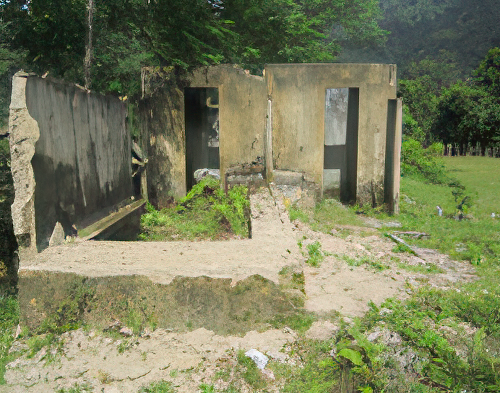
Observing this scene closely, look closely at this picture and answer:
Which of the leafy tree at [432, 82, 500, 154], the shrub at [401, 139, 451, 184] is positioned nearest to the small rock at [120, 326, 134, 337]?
the shrub at [401, 139, 451, 184]

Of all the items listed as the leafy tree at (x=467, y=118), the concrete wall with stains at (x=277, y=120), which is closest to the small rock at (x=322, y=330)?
the concrete wall with stains at (x=277, y=120)

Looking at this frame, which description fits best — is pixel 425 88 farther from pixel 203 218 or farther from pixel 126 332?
pixel 126 332

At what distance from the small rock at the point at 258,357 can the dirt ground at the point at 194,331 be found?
0.07m

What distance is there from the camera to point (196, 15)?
8898mm

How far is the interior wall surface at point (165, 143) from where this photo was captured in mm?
8328

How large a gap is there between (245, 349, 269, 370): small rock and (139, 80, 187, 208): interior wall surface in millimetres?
5469

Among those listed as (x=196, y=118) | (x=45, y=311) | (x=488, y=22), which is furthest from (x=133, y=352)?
(x=488, y=22)

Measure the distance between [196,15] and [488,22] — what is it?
2954 cm

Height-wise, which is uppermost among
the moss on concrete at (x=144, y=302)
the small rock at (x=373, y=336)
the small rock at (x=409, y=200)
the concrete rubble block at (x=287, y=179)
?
the concrete rubble block at (x=287, y=179)

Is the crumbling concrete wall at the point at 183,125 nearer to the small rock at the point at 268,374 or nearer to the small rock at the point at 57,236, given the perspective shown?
the small rock at the point at 57,236

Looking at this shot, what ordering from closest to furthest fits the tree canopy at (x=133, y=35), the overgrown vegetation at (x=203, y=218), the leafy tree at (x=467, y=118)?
the overgrown vegetation at (x=203, y=218) < the tree canopy at (x=133, y=35) < the leafy tree at (x=467, y=118)

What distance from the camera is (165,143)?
331 inches

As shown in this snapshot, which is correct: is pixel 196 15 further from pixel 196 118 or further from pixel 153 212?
pixel 153 212

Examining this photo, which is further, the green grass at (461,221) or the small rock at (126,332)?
the green grass at (461,221)
